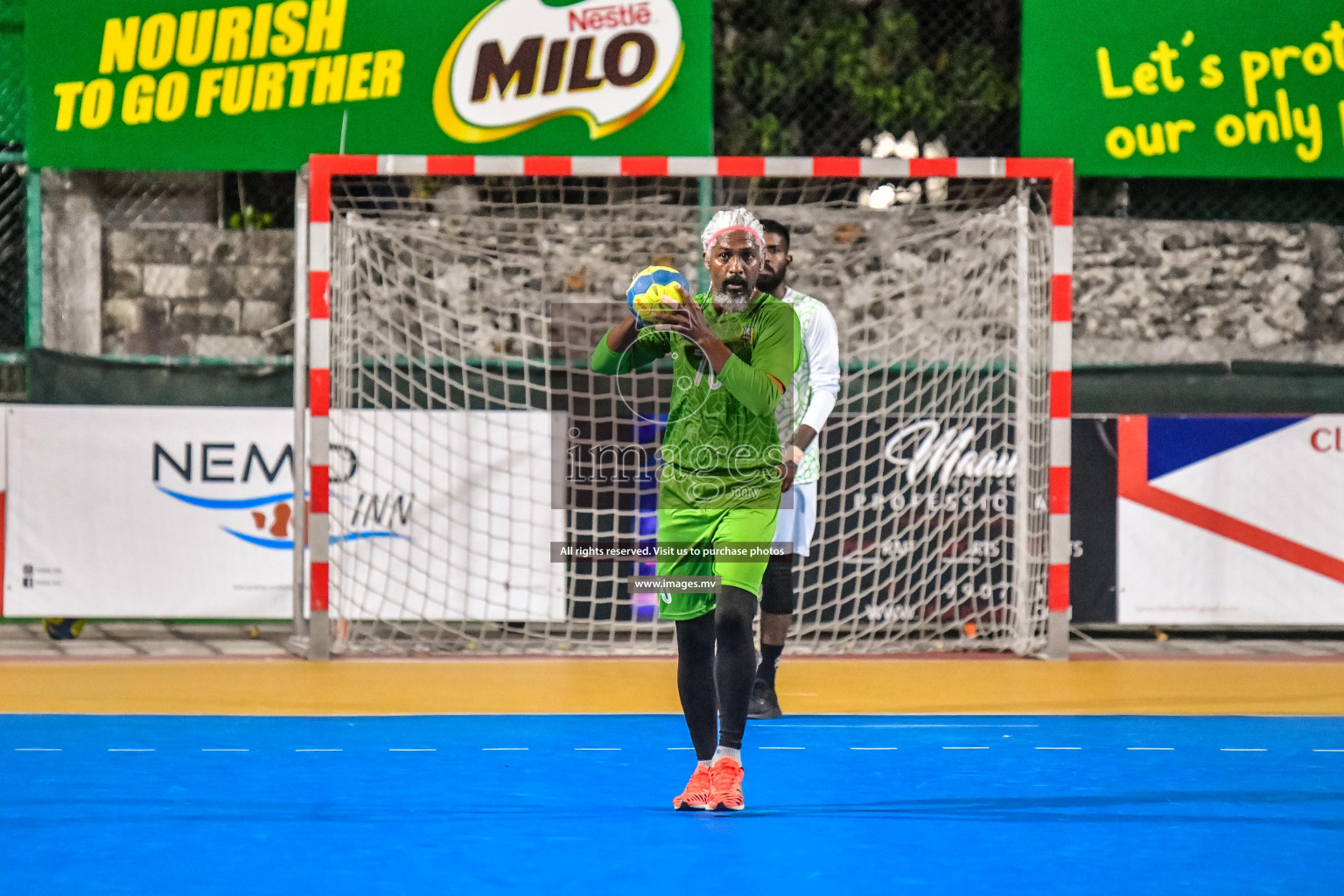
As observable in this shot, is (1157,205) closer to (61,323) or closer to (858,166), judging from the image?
(858,166)

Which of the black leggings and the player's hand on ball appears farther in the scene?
the black leggings

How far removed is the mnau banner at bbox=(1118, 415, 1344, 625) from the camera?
7.81m

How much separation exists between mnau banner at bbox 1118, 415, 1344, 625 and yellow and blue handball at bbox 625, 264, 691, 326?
473 cm

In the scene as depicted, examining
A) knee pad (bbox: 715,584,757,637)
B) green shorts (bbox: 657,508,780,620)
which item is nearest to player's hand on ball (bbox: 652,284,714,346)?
green shorts (bbox: 657,508,780,620)

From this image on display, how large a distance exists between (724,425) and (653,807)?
107cm

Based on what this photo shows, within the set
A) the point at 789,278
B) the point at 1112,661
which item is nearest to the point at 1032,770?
the point at 1112,661

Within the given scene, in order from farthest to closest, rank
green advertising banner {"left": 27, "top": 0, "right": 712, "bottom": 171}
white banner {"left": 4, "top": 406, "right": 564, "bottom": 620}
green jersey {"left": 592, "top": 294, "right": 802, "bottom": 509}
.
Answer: green advertising banner {"left": 27, "top": 0, "right": 712, "bottom": 171} → white banner {"left": 4, "top": 406, "right": 564, "bottom": 620} → green jersey {"left": 592, "top": 294, "right": 802, "bottom": 509}

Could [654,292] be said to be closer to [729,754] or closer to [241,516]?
[729,754]

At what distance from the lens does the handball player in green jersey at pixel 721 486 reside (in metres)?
3.85

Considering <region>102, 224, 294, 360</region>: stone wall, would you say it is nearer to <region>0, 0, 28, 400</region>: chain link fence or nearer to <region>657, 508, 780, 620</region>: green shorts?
<region>0, 0, 28, 400</region>: chain link fence

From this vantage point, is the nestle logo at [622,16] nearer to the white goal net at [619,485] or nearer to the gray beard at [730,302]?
the white goal net at [619,485]

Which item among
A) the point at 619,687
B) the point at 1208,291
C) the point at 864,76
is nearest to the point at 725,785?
the point at 619,687

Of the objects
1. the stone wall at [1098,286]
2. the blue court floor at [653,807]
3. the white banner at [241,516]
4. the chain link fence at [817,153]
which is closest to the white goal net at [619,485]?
the white banner at [241,516]

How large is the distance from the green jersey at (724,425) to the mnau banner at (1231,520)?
177 inches
